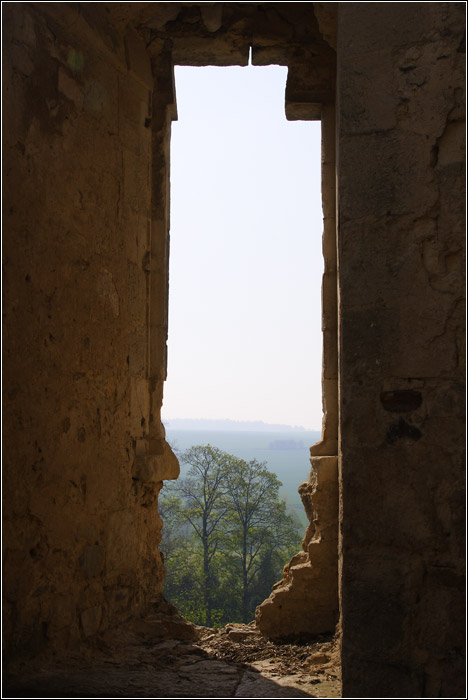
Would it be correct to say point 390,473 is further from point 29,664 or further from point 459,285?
point 29,664

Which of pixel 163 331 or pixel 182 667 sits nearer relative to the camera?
pixel 182 667

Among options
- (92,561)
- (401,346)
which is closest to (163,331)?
(92,561)

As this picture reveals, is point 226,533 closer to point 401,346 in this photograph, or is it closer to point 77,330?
point 77,330

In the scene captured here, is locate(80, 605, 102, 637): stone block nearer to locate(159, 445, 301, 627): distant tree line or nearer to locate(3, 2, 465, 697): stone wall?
locate(3, 2, 465, 697): stone wall

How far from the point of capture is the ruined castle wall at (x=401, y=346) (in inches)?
102

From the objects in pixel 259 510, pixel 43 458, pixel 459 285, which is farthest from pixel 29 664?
pixel 259 510

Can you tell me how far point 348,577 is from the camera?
8.80 ft

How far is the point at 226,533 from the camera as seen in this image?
14.9 m

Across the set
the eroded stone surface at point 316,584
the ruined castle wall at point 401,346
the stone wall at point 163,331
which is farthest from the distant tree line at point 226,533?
the ruined castle wall at point 401,346

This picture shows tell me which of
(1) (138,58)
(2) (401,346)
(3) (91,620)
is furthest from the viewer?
(1) (138,58)

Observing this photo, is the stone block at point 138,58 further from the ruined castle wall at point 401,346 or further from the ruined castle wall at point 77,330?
the ruined castle wall at point 401,346

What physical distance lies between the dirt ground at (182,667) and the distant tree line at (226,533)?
10.0m

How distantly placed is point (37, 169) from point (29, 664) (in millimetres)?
2232

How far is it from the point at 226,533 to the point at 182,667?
11.7 meters
